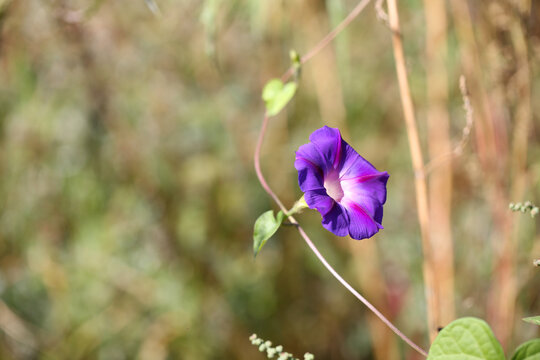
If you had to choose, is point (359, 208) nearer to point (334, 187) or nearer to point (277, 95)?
point (334, 187)

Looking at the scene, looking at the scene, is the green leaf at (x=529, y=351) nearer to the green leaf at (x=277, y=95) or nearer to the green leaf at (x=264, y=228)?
the green leaf at (x=264, y=228)

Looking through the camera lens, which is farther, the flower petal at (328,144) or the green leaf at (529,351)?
the flower petal at (328,144)

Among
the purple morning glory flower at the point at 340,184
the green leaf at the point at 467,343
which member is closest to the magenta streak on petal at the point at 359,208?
the purple morning glory flower at the point at 340,184

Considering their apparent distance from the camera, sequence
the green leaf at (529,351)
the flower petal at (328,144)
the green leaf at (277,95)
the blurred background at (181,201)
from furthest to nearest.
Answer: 1. the blurred background at (181,201)
2. the green leaf at (277,95)
3. the flower petal at (328,144)
4. the green leaf at (529,351)

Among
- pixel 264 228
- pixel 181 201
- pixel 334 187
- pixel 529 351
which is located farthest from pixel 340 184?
pixel 181 201

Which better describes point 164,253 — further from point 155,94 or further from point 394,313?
point 394,313

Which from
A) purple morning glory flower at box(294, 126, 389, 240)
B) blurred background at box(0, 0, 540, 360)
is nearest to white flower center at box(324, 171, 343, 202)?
purple morning glory flower at box(294, 126, 389, 240)

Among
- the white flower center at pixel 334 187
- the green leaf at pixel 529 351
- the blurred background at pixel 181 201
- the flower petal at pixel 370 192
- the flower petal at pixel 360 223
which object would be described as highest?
the blurred background at pixel 181 201
